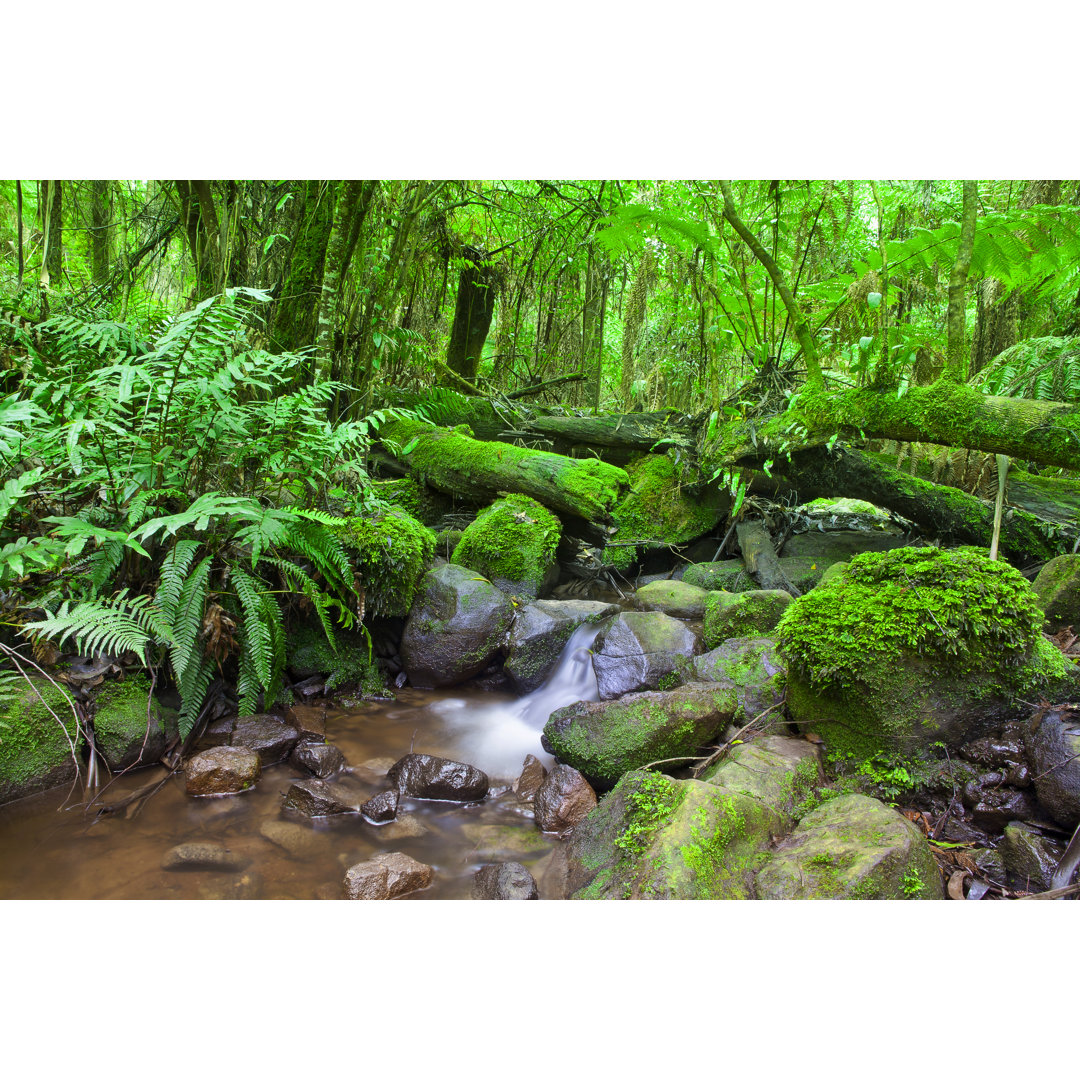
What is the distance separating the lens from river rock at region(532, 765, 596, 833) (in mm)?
2805

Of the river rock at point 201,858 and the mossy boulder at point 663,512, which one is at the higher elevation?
the mossy boulder at point 663,512

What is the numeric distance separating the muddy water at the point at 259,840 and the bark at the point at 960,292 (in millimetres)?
3629

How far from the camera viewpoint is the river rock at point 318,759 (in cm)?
307

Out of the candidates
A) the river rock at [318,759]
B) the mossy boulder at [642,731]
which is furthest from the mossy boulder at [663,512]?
the river rock at [318,759]

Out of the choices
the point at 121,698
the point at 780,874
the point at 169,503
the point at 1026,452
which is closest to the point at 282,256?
the point at 169,503

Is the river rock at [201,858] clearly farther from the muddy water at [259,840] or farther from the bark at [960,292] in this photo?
the bark at [960,292]

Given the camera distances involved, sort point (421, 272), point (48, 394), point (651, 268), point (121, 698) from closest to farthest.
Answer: point (121, 698), point (48, 394), point (421, 272), point (651, 268)

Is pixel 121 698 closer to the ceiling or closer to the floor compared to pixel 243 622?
closer to the floor

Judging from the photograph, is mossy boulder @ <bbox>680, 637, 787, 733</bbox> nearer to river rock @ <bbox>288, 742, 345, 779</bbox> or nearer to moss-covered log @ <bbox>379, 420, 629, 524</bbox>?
river rock @ <bbox>288, 742, 345, 779</bbox>

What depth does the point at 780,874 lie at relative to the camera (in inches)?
79.5

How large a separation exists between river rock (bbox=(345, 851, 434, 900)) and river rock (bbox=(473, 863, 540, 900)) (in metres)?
0.22

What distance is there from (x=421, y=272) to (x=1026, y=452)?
233 inches

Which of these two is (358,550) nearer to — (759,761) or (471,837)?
(471,837)

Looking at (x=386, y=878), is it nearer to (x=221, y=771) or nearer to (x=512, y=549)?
(x=221, y=771)
